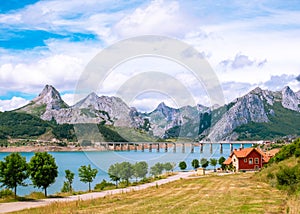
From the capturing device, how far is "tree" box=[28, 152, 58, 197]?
132ft

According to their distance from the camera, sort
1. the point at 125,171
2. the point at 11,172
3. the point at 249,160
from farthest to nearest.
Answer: the point at 249,160 < the point at 125,171 < the point at 11,172

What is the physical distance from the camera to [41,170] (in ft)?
132

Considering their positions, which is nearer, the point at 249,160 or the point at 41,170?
the point at 41,170

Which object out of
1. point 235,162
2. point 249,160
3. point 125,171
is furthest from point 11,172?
point 249,160

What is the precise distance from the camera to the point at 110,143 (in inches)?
7746

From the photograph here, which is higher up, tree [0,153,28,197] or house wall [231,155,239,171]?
tree [0,153,28,197]

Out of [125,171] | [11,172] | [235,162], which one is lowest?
[125,171]

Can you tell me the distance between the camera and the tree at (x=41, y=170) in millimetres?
40094

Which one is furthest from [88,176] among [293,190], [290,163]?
[293,190]

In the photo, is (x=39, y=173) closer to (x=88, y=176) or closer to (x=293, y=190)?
(x=88, y=176)

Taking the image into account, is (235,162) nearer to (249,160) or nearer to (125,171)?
(249,160)

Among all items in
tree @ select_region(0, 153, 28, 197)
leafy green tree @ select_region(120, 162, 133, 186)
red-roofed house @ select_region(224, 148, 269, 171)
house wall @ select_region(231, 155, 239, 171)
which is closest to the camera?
tree @ select_region(0, 153, 28, 197)

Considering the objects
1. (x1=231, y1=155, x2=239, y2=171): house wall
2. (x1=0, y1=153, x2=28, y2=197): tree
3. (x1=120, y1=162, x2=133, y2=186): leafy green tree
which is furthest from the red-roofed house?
(x1=0, y1=153, x2=28, y2=197): tree

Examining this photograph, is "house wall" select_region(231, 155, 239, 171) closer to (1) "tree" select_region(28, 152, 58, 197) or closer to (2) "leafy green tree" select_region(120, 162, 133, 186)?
(2) "leafy green tree" select_region(120, 162, 133, 186)
